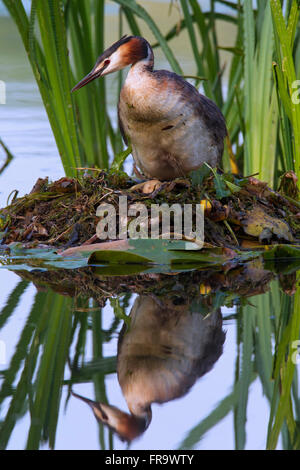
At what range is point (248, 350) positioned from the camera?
6.77 ft

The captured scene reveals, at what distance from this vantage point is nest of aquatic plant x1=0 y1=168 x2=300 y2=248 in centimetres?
351

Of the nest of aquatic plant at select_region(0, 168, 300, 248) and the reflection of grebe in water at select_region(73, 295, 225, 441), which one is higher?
the nest of aquatic plant at select_region(0, 168, 300, 248)

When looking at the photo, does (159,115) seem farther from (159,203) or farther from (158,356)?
(158,356)

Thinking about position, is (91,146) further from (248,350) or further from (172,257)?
(248,350)

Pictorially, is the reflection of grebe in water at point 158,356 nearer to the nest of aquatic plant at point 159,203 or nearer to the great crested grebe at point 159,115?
the nest of aquatic plant at point 159,203

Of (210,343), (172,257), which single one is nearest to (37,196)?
(172,257)

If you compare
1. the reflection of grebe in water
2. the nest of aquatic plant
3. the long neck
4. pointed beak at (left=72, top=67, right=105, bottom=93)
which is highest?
the long neck

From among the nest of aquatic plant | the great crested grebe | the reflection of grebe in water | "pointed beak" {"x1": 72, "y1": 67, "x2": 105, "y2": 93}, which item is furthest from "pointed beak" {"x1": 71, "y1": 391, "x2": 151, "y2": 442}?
"pointed beak" {"x1": 72, "y1": 67, "x2": 105, "y2": 93}

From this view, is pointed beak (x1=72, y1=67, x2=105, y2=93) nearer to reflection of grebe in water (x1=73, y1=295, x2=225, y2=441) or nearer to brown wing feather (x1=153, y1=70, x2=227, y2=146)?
brown wing feather (x1=153, y1=70, x2=227, y2=146)

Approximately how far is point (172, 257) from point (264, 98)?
1774mm

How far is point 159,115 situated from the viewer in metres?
3.72

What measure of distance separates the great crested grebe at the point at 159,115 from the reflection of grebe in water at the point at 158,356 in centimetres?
141

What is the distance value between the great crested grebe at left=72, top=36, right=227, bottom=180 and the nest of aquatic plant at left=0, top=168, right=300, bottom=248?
0.17 m

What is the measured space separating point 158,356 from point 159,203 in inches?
64.2
